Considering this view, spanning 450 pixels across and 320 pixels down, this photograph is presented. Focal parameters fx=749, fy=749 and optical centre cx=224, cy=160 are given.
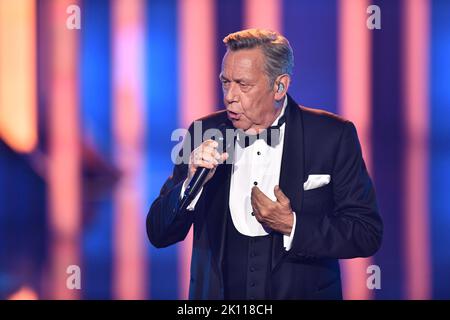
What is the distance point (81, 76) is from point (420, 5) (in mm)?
1381

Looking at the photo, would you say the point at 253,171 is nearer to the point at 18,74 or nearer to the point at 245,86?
the point at 245,86

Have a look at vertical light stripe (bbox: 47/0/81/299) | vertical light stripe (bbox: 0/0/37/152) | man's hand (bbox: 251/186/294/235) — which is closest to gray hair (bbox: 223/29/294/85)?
man's hand (bbox: 251/186/294/235)

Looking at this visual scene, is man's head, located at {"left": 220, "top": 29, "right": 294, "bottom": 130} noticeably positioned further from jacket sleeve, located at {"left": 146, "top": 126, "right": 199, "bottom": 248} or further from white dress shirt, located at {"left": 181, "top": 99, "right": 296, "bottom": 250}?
jacket sleeve, located at {"left": 146, "top": 126, "right": 199, "bottom": 248}

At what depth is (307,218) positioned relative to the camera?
2135 millimetres

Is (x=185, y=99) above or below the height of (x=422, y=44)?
below

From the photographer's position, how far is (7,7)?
310 centimetres

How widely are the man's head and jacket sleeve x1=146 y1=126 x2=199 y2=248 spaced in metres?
0.24

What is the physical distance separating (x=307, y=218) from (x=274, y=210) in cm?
11

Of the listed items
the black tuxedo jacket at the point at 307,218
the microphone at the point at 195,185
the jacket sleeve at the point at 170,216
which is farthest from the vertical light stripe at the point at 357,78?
the microphone at the point at 195,185

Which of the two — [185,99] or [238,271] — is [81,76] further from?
[238,271]

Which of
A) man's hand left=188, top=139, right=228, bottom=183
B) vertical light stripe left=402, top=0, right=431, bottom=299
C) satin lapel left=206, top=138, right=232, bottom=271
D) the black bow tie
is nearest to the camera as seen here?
man's hand left=188, top=139, right=228, bottom=183

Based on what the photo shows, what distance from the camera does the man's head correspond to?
2193 millimetres

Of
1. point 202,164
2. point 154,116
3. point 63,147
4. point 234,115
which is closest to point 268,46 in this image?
point 234,115
